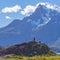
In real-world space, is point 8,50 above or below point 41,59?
above

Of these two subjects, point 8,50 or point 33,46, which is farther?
point 8,50

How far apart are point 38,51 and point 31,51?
13.5 ft

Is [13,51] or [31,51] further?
[13,51]

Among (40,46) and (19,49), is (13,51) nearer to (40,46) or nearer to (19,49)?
(19,49)

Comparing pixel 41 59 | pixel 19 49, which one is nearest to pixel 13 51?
pixel 19 49

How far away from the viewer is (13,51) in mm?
149875

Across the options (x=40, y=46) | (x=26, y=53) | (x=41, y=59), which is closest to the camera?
(x=41, y=59)

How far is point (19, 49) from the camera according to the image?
147 meters

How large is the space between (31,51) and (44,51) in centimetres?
875

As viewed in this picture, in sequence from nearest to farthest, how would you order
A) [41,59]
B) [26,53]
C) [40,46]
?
1. [41,59]
2. [26,53]
3. [40,46]

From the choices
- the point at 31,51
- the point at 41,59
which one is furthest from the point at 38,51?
the point at 41,59

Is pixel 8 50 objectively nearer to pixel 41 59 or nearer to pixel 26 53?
pixel 26 53

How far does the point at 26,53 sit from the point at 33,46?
916cm

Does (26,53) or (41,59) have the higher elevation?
(26,53)
